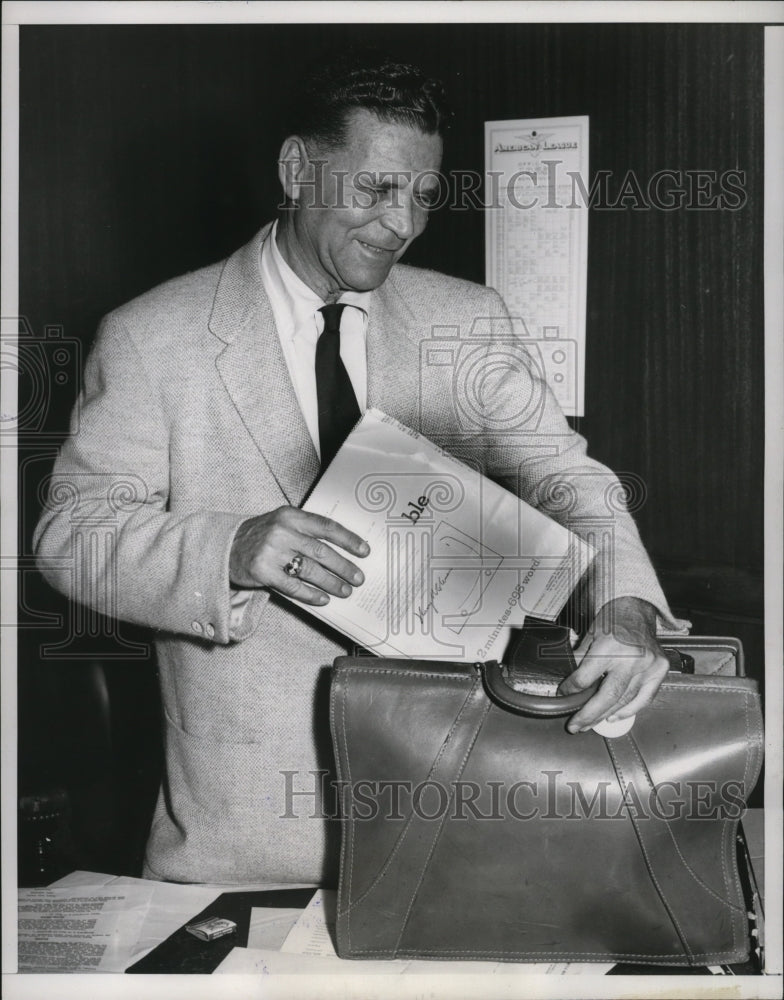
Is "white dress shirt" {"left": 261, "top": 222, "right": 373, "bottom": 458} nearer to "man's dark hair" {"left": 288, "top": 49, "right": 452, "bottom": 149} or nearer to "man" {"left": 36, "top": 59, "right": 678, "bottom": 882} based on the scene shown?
"man" {"left": 36, "top": 59, "right": 678, "bottom": 882}

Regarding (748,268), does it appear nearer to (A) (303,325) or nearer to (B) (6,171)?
(A) (303,325)

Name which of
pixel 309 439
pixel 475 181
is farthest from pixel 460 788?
pixel 475 181

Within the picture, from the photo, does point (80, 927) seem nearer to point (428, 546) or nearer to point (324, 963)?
point (324, 963)

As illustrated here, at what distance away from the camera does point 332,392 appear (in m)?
1.28

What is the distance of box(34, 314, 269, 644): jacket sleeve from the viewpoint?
1160mm

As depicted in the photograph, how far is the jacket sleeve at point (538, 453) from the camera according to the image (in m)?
1.28

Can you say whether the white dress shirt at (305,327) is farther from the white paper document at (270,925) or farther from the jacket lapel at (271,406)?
the white paper document at (270,925)

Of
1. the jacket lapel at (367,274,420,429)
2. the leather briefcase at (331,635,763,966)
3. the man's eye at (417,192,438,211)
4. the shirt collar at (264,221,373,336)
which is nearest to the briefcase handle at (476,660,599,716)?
the leather briefcase at (331,635,763,966)

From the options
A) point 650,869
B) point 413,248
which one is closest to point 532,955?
point 650,869

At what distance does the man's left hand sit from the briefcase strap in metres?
0.04

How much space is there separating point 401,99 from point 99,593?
760 mm

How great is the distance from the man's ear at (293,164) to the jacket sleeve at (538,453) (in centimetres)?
34

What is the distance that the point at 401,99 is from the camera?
123 centimetres

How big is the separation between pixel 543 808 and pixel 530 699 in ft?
→ 0.39
